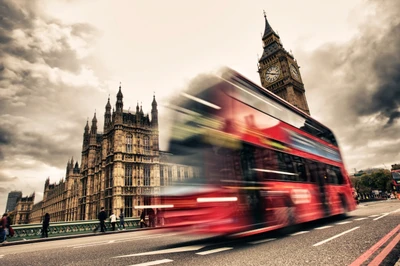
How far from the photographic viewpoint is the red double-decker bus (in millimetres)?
4953

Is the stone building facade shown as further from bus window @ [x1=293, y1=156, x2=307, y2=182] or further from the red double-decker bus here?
bus window @ [x1=293, y1=156, x2=307, y2=182]

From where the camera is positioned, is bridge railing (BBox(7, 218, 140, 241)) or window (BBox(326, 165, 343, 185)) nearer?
window (BBox(326, 165, 343, 185))

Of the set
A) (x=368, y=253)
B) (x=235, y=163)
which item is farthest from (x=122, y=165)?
(x=368, y=253)

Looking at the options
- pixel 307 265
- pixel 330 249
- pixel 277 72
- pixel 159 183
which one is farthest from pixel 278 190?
pixel 277 72

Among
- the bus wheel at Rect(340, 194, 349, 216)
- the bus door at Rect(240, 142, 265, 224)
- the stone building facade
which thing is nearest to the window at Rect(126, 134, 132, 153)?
the bus wheel at Rect(340, 194, 349, 216)

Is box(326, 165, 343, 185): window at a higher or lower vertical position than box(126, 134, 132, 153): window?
lower

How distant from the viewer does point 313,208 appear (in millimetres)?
7074

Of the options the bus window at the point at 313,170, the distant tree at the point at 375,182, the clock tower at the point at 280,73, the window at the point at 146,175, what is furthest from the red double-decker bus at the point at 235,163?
the distant tree at the point at 375,182

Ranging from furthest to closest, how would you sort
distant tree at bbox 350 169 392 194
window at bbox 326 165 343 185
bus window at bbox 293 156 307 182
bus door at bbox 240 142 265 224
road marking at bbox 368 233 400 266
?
distant tree at bbox 350 169 392 194
window at bbox 326 165 343 185
bus window at bbox 293 156 307 182
bus door at bbox 240 142 265 224
road marking at bbox 368 233 400 266

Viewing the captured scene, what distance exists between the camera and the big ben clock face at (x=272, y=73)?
53.0 metres

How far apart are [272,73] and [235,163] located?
54.6 m

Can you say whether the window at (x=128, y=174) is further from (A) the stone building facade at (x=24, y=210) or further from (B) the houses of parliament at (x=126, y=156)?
(A) the stone building facade at (x=24, y=210)

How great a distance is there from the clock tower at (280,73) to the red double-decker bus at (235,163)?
44733 millimetres

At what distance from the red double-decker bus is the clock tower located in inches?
1761
